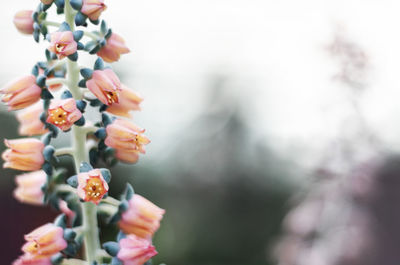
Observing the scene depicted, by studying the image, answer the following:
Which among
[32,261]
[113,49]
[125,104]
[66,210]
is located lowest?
[32,261]

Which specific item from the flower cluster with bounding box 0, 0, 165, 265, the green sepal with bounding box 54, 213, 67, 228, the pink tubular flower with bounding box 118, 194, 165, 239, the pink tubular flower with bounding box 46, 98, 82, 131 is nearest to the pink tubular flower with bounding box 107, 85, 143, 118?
the flower cluster with bounding box 0, 0, 165, 265

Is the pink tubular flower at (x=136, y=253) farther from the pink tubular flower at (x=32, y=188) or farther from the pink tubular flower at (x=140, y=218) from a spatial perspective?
the pink tubular flower at (x=32, y=188)

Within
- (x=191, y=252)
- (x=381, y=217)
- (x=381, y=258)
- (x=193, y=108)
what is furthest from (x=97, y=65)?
(x=193, y=108)

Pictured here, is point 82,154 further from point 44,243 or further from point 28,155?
point 44,243

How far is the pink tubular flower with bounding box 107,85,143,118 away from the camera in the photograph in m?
2.21

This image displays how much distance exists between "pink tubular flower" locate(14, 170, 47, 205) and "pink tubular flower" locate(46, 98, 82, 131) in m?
0.42

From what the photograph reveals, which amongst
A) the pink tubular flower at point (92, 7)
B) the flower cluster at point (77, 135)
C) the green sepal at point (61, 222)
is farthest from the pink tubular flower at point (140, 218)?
the pink tubular flower at point (92, 7)

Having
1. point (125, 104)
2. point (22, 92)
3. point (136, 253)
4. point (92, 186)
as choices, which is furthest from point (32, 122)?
point (136, 253)

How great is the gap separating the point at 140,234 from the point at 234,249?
9825mm

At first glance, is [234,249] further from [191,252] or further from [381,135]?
[381,135]

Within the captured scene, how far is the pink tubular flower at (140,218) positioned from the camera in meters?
2.20

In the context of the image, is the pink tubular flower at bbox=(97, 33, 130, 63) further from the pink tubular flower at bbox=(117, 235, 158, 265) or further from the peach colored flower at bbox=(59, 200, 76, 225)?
the pink tubular flower at bbox=(117, 235, 158, 265)

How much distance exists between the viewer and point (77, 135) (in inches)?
82.6

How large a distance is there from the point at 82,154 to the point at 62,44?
0.43 meters
